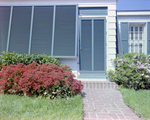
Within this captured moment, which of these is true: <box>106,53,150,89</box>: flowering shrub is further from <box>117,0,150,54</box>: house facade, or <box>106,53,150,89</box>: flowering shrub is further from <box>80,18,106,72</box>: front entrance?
<box>117,0,150,54</box>: house facade

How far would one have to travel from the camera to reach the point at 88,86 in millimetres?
3873

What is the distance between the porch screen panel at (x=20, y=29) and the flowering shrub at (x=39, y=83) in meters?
1.43

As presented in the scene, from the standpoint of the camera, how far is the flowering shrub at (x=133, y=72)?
3.54 meters

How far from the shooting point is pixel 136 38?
5918 millimetres

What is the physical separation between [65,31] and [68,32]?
0.42ft

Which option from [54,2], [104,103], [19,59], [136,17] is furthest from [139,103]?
[136,17]

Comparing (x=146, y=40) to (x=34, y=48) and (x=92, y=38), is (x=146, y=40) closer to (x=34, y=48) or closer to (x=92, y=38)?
(x=92, y=38)

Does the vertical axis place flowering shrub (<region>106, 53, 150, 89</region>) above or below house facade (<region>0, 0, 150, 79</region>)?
below

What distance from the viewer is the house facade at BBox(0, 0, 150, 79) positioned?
4246 millimetres

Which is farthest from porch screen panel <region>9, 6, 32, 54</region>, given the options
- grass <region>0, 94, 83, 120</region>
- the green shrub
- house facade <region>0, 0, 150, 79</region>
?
grass <region>0, 94, 83, 120</region>

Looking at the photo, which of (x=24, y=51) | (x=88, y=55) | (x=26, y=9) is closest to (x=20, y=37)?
(x=24, y=51)

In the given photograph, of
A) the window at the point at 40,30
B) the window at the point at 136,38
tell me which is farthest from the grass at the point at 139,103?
the window at the point at 136,38

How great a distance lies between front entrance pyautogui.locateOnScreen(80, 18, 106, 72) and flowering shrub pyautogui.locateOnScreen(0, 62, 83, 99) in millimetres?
1386

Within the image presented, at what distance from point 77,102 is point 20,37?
3.41m
